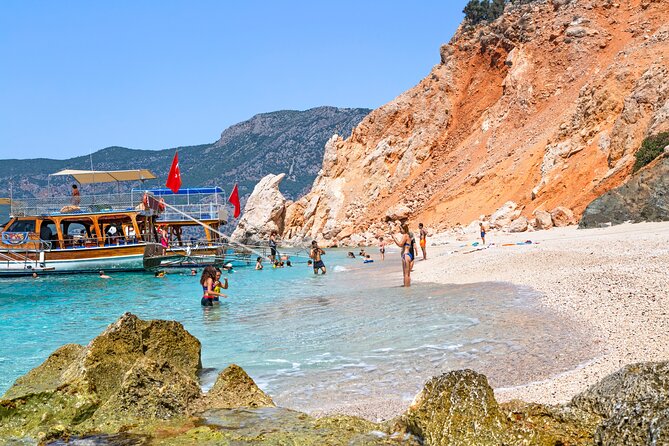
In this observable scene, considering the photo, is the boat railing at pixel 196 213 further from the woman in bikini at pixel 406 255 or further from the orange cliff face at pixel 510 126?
the woman in bikini at pixel 406 255

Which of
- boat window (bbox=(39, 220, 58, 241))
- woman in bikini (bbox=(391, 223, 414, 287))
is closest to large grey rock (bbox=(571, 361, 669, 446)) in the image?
woman in bikini (bbox=(391, 223, 414, 287))

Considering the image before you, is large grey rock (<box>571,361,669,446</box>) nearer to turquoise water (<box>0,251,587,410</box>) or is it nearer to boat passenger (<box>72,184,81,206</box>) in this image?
turquoise water (<box>0,251,587,410</box>)

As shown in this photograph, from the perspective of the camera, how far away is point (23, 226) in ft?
106

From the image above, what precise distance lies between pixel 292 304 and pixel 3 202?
2686cm

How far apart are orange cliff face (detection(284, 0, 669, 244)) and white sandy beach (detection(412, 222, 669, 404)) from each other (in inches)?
513

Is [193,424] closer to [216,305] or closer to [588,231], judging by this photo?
[216,305]

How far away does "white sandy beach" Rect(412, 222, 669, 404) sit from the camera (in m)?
6.28

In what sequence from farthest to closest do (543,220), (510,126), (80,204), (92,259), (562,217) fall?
(510,126), (80,204), (92,259), (543,220), (562,217)

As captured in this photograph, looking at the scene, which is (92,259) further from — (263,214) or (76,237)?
(263,214)

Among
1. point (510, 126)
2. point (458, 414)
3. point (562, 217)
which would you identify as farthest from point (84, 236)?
point (510, 126)

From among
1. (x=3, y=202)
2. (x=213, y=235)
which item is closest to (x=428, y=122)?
(x=213, y=235)

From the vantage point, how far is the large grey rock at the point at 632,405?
301cm

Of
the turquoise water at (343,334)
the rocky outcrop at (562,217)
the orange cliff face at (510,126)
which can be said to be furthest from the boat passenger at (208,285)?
the orange cliff face at (510,126)

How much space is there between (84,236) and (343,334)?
2717 cm
